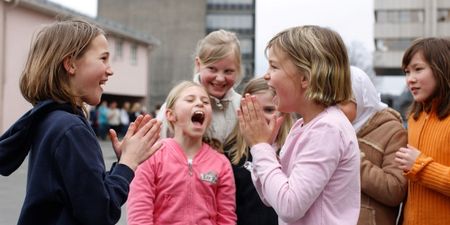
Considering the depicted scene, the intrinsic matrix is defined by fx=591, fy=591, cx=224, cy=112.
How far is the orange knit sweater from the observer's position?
2.97 m

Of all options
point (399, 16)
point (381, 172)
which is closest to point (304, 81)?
point (381, 172)

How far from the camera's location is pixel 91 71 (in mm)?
2418

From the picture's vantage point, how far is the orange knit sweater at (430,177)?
2.97 m

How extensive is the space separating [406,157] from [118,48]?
105ft

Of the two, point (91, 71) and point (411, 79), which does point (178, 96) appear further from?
point (411, 79)

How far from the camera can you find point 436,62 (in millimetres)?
3172

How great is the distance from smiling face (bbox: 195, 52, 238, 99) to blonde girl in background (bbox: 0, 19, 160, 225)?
1.08 meters

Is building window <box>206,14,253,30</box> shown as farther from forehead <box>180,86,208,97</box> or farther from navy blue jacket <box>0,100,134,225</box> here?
navy blue jacket <box>0,100,134,225</box>

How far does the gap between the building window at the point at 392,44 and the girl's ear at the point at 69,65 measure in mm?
52786

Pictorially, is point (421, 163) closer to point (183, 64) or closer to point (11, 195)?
point (11, 195)

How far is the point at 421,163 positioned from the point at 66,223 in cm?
176

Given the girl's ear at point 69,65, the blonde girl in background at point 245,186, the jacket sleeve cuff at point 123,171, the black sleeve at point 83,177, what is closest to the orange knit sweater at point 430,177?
the blonde girl in background at point 245,186

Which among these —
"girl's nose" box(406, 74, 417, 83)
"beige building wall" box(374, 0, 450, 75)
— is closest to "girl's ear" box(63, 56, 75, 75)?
"girl's nose" box(406, 74, 417, 83)

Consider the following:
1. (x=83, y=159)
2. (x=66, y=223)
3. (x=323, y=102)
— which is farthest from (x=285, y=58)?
(x=66, y=223)
